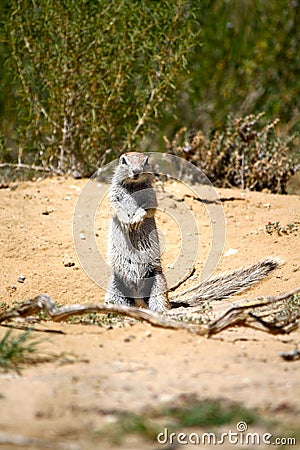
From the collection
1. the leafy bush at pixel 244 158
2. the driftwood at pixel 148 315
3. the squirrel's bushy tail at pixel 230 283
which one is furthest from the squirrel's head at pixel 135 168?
the leafy bush at pixel 244 158

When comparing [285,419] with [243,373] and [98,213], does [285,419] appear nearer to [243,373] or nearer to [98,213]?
[243,373]

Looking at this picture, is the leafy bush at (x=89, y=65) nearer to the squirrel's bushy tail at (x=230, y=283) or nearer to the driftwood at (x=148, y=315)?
the squirrel's bushy tail at (x=230, y=283)

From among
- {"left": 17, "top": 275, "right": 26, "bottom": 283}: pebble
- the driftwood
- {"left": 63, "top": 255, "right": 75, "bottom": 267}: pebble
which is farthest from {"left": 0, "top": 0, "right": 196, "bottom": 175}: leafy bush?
the driftwood

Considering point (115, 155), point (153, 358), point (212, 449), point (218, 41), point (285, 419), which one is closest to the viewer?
point (212, 449)

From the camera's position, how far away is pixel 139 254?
492 cm

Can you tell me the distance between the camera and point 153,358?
305 centimetres

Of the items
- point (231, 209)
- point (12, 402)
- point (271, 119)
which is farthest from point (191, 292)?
point (271, 119)

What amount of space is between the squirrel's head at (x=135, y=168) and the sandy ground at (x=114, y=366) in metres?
1.08

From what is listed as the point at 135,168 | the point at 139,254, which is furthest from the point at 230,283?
the point at 135,168

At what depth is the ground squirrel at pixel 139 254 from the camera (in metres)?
4.84

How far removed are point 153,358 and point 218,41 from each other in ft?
24.4

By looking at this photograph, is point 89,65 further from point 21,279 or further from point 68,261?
point 21,279

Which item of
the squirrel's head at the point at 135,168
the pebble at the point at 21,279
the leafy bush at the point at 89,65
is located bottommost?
the pebble at the point at 21,279

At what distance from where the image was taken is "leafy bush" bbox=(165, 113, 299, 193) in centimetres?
720
